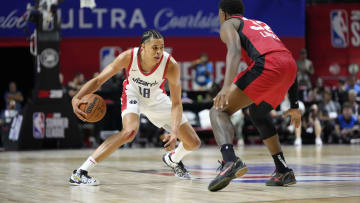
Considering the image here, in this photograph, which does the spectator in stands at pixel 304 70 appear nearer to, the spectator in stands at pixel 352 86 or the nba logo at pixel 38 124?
the spectator in stands at pixel 352 86

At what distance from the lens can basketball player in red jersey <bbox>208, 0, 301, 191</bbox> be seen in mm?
4902

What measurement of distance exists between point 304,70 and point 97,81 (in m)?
12.5

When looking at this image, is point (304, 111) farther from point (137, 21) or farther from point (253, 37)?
point (253, 37)

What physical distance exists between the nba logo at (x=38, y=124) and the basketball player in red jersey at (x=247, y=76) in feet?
30.5

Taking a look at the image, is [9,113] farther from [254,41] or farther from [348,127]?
[254,41]

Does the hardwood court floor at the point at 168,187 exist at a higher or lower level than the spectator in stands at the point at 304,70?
lower

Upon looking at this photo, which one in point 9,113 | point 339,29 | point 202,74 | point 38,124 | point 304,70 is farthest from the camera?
point 339,29

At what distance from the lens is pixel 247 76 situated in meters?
5.14

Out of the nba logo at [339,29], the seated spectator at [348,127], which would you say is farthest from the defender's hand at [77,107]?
the nba logo at [339,29]

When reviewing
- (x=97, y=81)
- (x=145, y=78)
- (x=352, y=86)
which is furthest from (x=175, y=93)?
(x=352, y=86)

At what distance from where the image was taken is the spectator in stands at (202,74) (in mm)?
16953

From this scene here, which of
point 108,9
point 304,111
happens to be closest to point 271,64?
point 304,111

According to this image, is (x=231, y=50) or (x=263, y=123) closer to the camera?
(x=231, y=50)

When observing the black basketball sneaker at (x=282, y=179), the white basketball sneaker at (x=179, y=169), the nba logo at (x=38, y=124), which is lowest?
the nba logo at (x=38, y=124)
